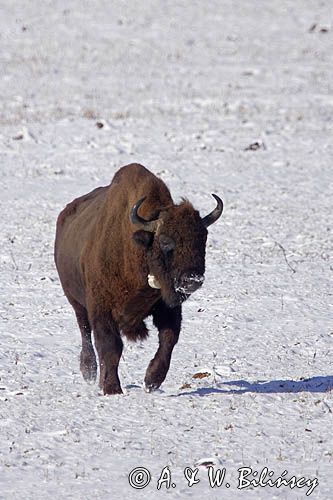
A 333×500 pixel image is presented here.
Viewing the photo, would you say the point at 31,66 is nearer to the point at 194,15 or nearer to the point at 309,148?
the point at 194,15

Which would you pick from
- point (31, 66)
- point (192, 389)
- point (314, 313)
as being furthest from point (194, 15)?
point (192, 389)

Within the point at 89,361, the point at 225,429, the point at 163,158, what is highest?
the point at 225,429

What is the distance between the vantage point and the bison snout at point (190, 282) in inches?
314

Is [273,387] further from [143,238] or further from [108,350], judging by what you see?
[143,238]

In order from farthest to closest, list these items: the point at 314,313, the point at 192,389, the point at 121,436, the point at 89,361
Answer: the point at 314,313
the point at 89,361
the point at 192,389
the point at 121,436

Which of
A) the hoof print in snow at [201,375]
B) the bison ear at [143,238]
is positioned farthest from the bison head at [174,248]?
the hoof print in snow at [201,375]

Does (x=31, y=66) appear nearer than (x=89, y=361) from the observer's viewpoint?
No

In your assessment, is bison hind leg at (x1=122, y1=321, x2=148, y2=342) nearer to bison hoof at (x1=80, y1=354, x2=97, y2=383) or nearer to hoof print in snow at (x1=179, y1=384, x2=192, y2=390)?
hoof print in snow at (x1=179, y1=384, x2=192, y2=390)

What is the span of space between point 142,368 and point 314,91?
61.7 feet

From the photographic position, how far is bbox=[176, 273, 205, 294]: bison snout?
798 cm

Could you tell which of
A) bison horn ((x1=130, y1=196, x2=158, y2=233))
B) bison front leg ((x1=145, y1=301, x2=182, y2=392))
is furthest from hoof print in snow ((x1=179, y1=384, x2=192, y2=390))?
bison horn ((x1=130, y1=196, x2=158, y2=233))

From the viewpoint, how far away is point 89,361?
9.73 metres

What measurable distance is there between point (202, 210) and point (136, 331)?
8282 millimetres

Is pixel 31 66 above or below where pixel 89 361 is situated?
below
